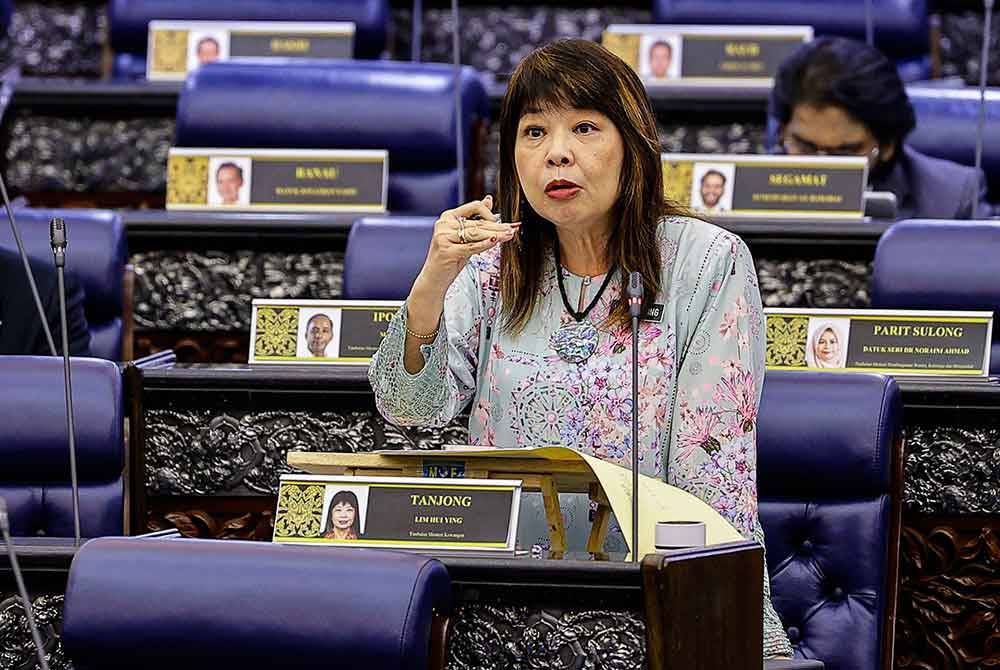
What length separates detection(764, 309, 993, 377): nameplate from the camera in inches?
108

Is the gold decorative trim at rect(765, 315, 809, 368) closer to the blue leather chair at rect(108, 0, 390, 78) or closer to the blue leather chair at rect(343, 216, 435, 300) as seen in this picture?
the blue leather chair at rect(343, 216, 435, 300)

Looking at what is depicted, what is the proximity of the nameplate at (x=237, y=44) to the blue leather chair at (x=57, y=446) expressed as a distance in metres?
1.91

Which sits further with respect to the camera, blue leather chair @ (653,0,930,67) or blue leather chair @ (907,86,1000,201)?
blue leather chair @ (653,0,930,67)

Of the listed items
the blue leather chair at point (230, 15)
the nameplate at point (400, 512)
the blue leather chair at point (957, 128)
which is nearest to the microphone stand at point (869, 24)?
the blue leather chair at point (957, 128)

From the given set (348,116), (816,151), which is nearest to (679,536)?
(816,151)

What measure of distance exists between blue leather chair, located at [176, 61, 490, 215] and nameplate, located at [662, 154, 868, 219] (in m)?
0.52

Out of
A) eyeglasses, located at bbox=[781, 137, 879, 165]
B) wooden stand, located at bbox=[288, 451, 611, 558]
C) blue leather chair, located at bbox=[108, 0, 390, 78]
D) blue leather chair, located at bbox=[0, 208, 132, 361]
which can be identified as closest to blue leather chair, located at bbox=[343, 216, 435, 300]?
blue leather chair, located at bbox=[0, 208, 132, 361]

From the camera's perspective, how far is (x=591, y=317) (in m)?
1.96

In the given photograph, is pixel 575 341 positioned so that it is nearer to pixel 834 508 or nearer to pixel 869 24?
pixel 834 508

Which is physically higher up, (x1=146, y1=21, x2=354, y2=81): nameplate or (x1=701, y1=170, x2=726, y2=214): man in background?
(x1=146, y1=21, x2=354, y2=81): nameplate

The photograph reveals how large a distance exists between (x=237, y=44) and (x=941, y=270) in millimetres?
1885

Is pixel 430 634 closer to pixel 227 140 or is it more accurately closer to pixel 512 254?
pixel 512 254

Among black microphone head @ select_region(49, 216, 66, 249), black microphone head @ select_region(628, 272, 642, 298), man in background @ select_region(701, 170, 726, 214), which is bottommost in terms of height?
black microphone head @ select_region(628, 272, 642, 298)

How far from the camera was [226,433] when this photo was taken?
2.71 metres
